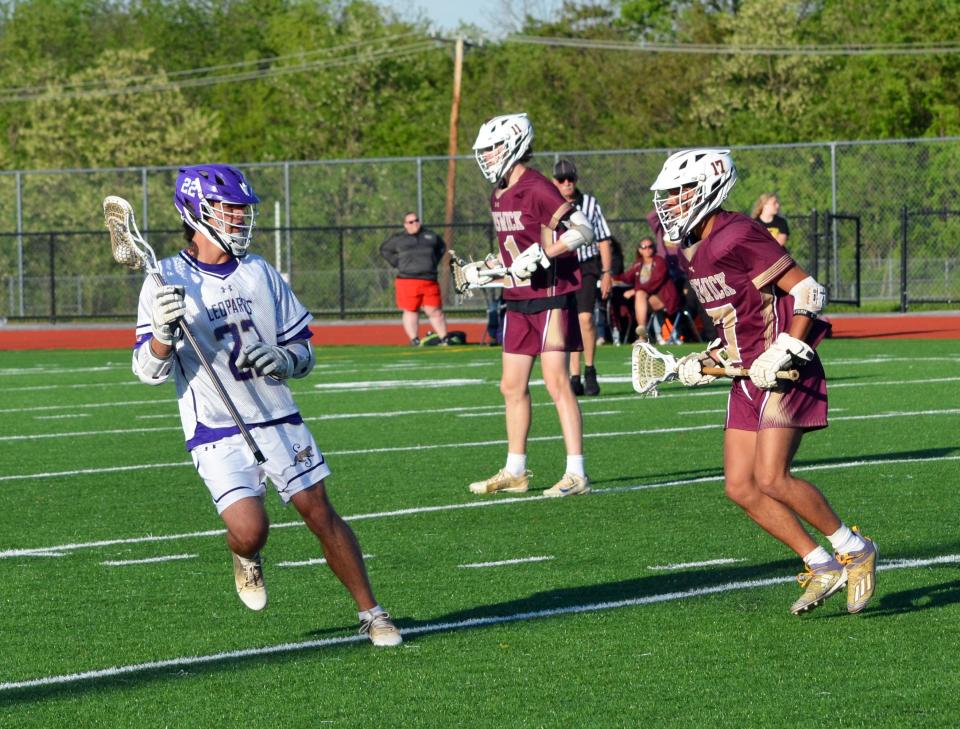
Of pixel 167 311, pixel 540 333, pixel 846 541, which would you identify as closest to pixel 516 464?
pixel 540 333

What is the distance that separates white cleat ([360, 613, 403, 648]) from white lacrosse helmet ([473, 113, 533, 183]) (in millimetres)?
4147

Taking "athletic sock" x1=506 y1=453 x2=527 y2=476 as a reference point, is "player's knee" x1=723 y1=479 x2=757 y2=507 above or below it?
above

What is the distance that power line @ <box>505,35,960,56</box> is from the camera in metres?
45.9

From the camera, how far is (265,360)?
20.0 ft

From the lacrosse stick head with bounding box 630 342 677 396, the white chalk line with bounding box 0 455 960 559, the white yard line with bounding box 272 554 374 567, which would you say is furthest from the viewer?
the white chalk line with bounding box 0 455 960 559

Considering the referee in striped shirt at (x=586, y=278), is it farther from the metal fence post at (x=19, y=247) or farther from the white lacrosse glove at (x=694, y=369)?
the metal fence post at (x=19, y=247)

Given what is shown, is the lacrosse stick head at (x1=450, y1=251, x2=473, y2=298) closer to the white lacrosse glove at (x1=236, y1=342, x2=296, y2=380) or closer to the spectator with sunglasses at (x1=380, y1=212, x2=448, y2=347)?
the white lacrosse glove at (x1=236, y1=342, x2=296, y2=380)

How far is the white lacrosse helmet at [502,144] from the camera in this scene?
1002cm

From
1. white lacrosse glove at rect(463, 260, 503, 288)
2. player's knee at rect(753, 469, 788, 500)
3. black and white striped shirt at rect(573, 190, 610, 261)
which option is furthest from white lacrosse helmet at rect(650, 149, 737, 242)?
black and white striped shirt at rect(573, 190, 610, 261)

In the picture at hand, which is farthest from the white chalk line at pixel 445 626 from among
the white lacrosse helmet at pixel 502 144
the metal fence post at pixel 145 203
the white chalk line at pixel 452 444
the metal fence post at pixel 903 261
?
the metal fence post at pixel 145 203

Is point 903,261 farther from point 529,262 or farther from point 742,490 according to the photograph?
point 742,490

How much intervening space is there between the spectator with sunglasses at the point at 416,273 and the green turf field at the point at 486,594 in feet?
35.5

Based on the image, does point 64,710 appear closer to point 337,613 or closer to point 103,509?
point 337,613

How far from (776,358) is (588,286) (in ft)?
33.4
